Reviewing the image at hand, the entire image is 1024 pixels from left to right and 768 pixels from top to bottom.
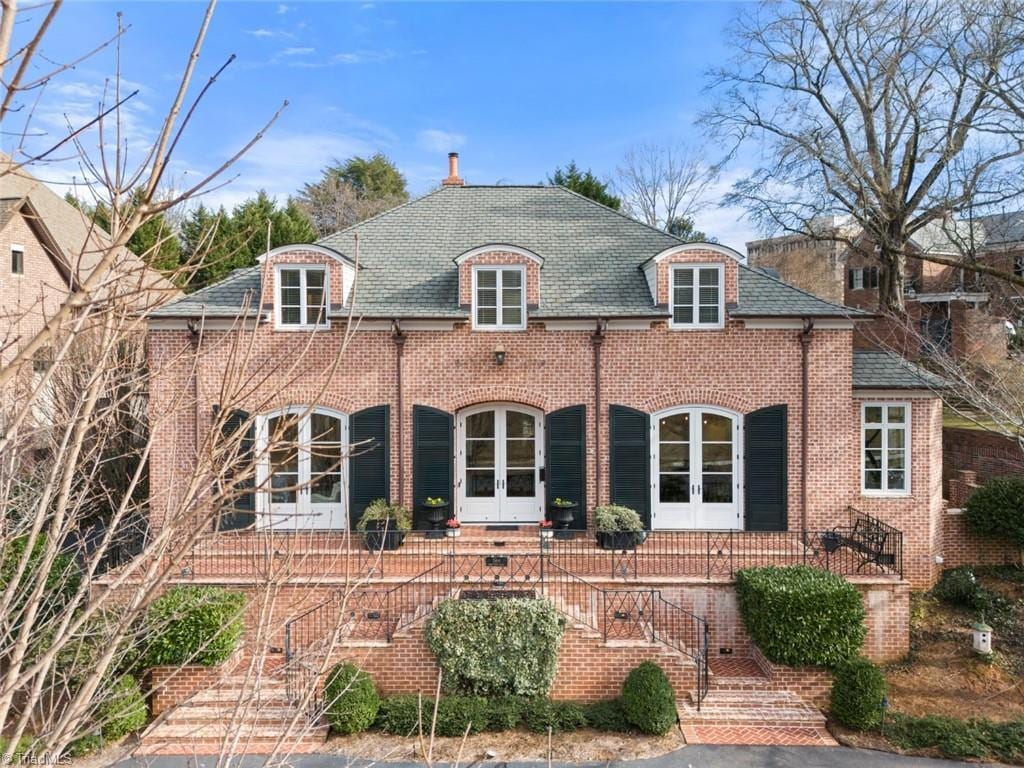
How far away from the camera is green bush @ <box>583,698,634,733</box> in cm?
907

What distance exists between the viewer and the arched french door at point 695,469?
1330cm

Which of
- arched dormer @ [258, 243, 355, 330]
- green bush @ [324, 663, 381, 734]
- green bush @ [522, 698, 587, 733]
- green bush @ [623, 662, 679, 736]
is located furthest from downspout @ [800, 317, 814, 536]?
arched dormer @ [258, 243, 355, 330]

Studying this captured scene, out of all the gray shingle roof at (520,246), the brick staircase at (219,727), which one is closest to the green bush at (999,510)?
the gray shingle roof at (520,246)

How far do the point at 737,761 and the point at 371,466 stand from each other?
8588 mm

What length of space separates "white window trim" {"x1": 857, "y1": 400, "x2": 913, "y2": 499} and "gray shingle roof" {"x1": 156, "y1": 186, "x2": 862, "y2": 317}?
7.55 ft

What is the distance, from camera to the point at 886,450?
1328 centimetres

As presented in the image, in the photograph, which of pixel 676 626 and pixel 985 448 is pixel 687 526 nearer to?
pixel 676 626

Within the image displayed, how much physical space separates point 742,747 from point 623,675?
1.90m

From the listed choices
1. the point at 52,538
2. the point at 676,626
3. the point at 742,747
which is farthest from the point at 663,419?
the point at 52,538

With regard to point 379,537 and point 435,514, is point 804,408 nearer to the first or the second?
point 435,514

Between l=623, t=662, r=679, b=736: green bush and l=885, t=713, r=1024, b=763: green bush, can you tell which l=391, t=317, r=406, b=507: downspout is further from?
l=885, t=713, r=1024, b=763: green bush

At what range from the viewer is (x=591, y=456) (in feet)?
43.7

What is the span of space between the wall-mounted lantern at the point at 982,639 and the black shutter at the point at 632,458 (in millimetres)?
5956

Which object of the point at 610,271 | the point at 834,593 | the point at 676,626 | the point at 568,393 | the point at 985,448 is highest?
the point at 610,271
